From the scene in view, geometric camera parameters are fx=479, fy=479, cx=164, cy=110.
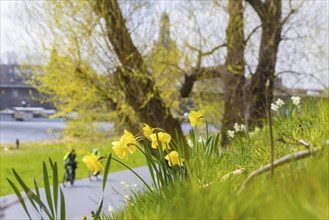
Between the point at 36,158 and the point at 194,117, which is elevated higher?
the point at 194,117

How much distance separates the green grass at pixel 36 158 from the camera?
4.35m

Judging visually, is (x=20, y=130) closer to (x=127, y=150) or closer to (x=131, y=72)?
(x=131, y=72)

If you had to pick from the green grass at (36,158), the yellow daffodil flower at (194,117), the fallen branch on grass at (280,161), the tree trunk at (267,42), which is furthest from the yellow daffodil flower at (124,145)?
the green grass at (36,158)

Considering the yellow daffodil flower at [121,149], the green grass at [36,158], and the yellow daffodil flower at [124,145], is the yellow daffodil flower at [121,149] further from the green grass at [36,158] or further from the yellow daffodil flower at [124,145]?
the green grass at [36,158]

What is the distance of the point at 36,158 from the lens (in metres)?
5.01

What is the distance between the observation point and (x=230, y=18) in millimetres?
3623

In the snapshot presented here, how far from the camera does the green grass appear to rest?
4.35 m

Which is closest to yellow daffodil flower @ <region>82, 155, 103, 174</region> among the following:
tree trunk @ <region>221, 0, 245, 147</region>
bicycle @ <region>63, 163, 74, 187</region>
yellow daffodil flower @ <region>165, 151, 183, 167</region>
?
yellow daffodil flower @ <region>165, 151, 183, 167</region>

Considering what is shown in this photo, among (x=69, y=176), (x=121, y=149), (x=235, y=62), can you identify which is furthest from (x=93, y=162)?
(x=69, y=176)

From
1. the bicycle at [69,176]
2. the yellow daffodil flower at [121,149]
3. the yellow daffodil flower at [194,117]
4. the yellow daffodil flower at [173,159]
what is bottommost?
the bicycle at [69,176]

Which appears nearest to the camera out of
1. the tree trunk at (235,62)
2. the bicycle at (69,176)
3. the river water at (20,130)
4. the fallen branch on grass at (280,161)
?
the fallen branch on grass at (280,161)

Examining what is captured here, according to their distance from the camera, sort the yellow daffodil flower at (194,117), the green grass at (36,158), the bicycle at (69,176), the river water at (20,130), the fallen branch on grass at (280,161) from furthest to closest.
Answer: the river water at (20,130), the green grass at (36,158), the bicycle at (69,176), the yellow daffodil flower at (194,117), the fallen branch on grass at (280,161)

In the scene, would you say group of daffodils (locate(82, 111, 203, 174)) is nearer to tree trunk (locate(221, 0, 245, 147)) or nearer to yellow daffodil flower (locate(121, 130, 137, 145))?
yellow daffodil flower (locate(121, 130, 137, 145))

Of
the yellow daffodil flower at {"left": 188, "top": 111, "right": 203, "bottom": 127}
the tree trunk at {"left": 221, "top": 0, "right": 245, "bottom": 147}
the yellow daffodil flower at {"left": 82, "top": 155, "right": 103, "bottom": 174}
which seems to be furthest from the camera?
the tree trunk at {"left": 221, "top": 0, "right": 245, "bottom": 147}
